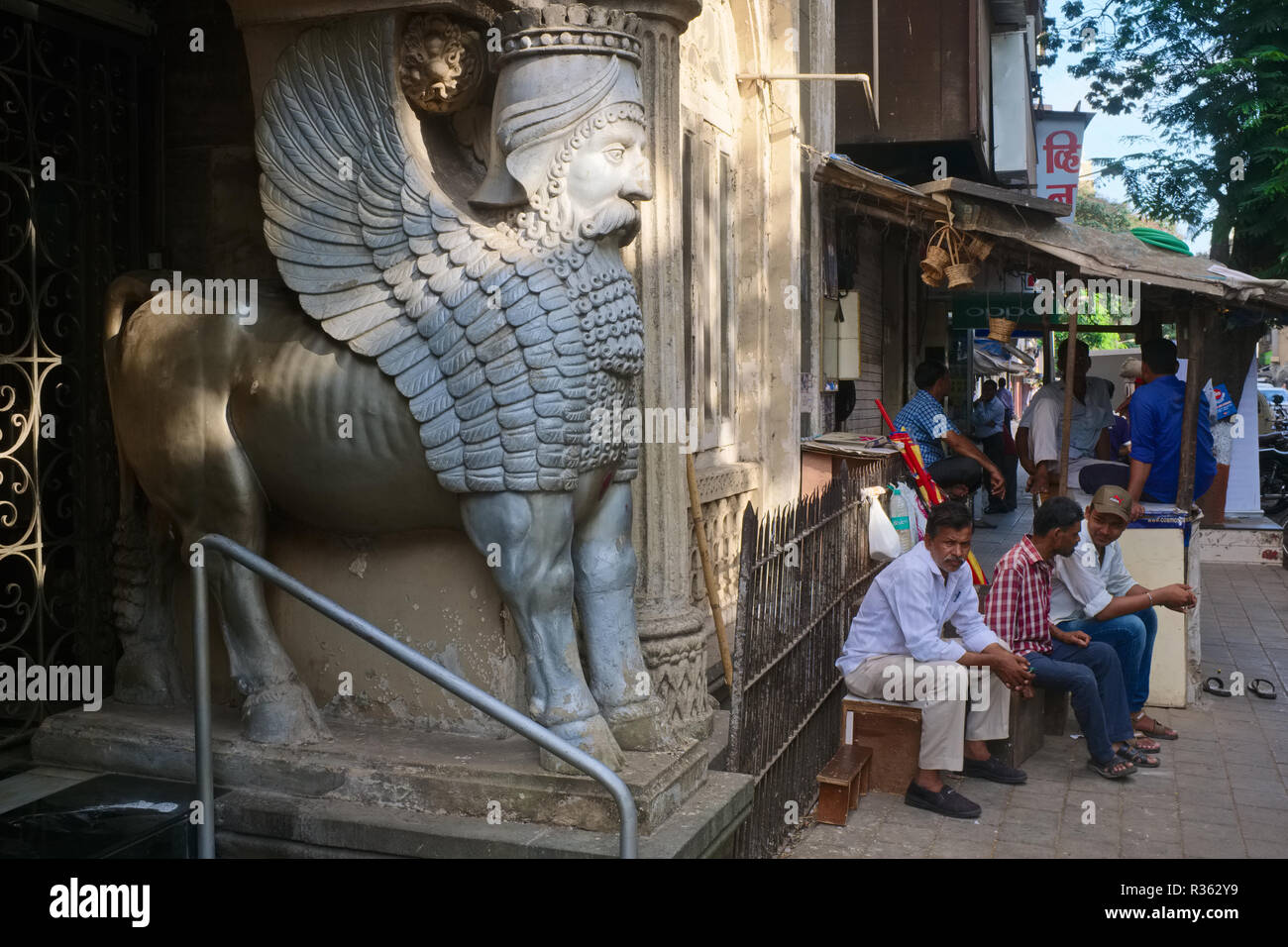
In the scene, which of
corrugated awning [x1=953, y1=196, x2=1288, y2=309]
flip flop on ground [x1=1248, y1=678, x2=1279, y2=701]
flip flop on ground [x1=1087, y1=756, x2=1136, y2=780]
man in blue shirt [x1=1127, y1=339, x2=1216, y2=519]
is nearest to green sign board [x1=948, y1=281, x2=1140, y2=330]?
corrugated awning [x1=953, y1=196, x2=1288, y2=309]

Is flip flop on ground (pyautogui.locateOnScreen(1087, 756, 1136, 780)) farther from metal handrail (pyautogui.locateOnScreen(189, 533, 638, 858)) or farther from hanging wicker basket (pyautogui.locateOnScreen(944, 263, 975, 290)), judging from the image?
hanging wicker basket (pyautogui.locateOnScreen(944, 263, 975, 290))

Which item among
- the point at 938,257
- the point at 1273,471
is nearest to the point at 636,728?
the point at 938,257

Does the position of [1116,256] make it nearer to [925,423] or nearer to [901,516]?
[925,423]

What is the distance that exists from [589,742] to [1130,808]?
3370mm

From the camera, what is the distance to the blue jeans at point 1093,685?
20.7ft

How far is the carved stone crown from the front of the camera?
12.8ft

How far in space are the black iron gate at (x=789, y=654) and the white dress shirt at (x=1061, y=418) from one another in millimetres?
2855

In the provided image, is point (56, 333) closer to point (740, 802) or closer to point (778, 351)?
point (740, 802)

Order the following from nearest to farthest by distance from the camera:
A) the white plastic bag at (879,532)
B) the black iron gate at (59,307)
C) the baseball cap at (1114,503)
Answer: the black iron gate at (59,307)
the baseball cap at (1114,503)
the white plastic bag at (879,532)

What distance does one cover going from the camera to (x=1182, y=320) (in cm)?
862

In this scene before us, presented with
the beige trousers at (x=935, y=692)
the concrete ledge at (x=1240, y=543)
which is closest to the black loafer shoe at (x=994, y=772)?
the beige trousers at (x=935, y=692)

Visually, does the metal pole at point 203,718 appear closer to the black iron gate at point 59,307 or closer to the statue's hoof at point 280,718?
the statue's hoof at point 280,718

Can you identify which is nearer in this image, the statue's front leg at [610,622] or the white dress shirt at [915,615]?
the statue's front leg at [610,622]
